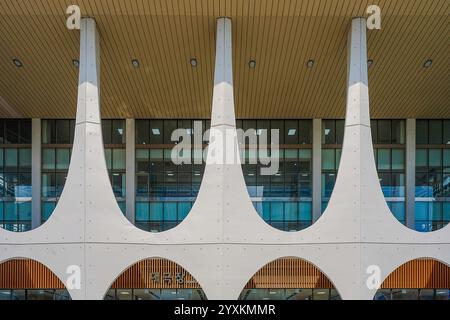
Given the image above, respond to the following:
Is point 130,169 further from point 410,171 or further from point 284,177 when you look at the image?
point 410,171

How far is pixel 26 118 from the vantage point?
24688mm

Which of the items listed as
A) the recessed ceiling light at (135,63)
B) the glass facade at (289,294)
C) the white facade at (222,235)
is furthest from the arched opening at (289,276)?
the recessed ceiling light at (135,63)

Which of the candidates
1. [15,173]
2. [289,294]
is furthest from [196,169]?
[15,173]

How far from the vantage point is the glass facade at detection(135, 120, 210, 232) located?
2453 cm

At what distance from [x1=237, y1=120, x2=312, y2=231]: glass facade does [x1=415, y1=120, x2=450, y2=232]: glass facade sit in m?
5.93

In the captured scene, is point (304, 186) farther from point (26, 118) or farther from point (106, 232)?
point (26, 118)

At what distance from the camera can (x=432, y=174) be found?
24.9 meters

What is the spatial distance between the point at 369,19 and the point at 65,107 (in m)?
15.2

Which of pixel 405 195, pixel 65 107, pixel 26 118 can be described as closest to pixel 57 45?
pixel 65 107

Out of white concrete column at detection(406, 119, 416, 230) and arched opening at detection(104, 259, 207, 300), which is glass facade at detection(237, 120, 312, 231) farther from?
arched opening at detection(104, 259, 207, 300)

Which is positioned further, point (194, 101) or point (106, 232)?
point (194, 101)

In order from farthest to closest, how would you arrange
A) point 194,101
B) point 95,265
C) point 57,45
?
point 194,101 → point 57,45 → point 95,265

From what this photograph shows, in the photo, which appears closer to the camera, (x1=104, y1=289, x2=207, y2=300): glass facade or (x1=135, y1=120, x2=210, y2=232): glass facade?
(x1=104, y1=289, x2=207, y2=300): glass facade

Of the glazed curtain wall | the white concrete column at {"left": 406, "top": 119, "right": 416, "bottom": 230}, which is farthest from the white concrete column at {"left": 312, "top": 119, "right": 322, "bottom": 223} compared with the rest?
the white concrete column at {"left": 406, "top": 119, "right": 416, "bottom": 230}
